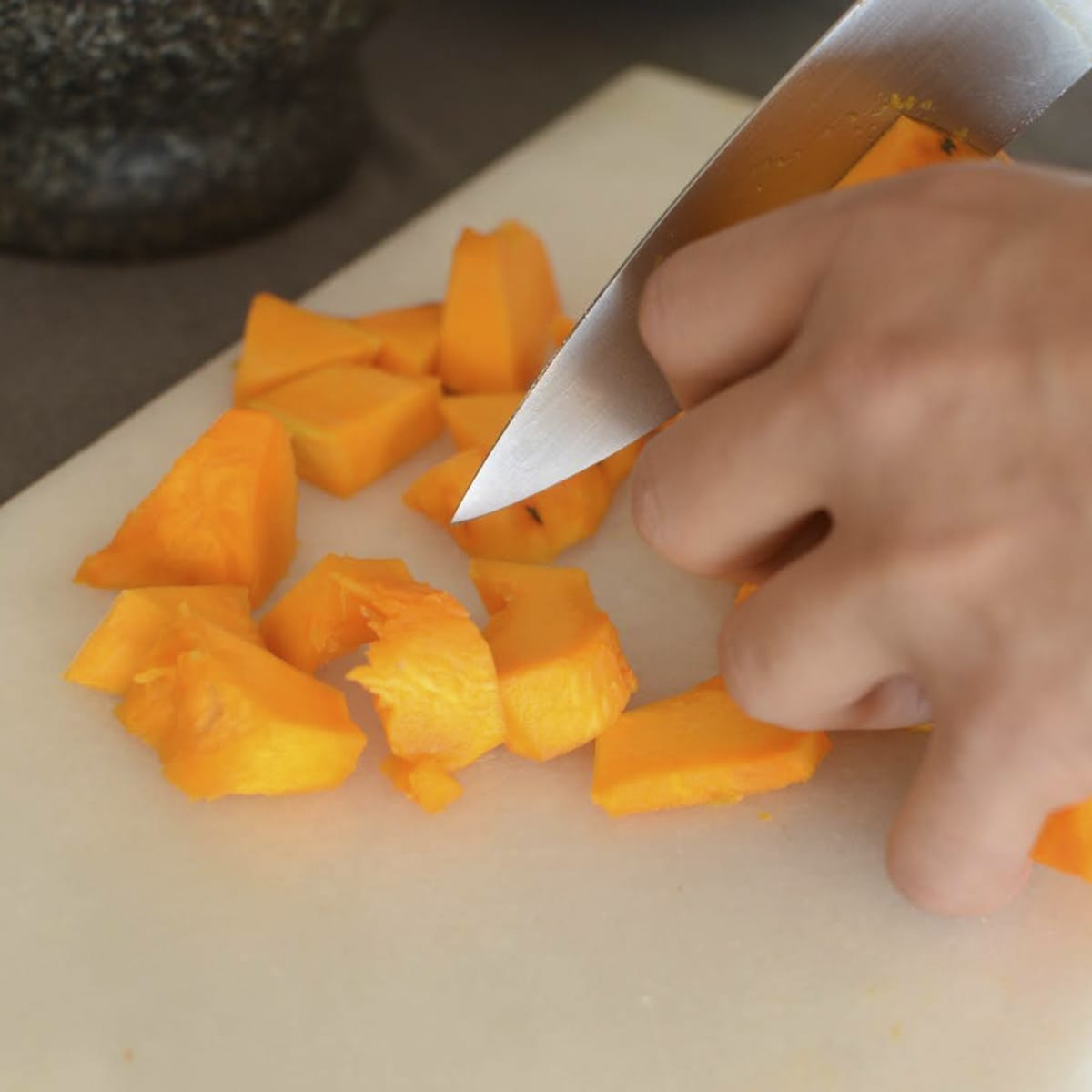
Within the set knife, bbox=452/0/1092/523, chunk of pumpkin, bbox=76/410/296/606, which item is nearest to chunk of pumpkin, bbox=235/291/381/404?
chunk of pumpkin, bbox=76/410/296/606

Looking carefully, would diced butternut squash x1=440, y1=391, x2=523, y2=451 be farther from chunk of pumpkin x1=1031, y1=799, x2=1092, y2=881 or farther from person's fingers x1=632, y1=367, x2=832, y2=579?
chunk of pumpkin x1=1031, y1=799, x2=1092, y2=881

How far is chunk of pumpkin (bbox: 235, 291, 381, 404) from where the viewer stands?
1.26 metres

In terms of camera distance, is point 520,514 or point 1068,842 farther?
point 520,514

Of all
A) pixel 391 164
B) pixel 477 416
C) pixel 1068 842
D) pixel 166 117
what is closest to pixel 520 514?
pixel 477 416

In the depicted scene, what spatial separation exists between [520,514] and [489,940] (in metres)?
0.34

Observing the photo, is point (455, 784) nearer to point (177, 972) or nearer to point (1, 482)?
point (177, 972)

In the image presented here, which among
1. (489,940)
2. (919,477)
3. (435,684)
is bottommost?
(489,940)

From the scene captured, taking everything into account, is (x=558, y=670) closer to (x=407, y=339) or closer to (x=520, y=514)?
(x=520, y=514)

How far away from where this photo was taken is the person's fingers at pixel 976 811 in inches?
31.3

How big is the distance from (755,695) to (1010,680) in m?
0.16

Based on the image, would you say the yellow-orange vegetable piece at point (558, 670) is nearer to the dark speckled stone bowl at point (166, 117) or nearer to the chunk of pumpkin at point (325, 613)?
the chunk of pumpkin at point (325, 613)

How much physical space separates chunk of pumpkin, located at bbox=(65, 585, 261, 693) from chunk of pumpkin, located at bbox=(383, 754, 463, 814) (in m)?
0.14

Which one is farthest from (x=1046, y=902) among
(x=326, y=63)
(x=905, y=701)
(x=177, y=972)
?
(x=326, y=63)

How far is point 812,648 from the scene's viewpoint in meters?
0.85
